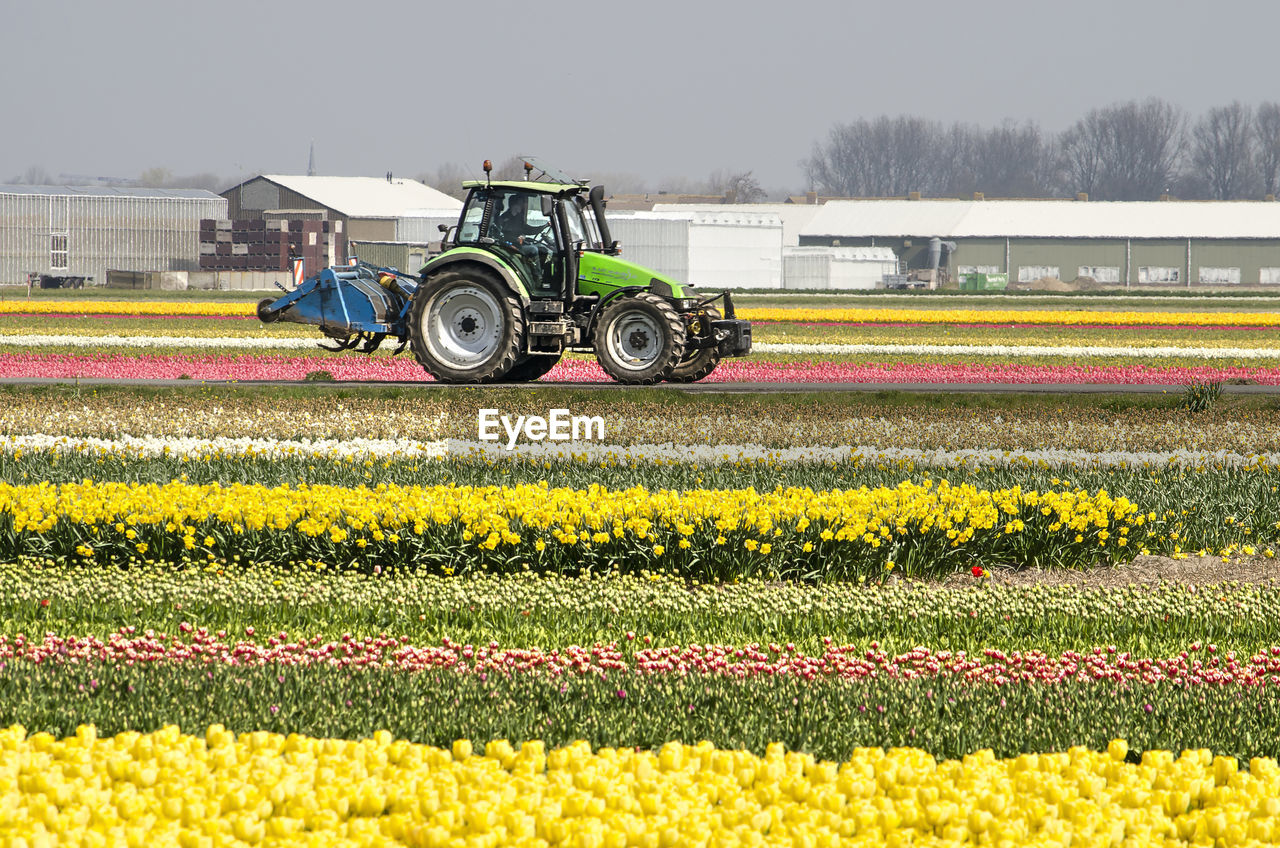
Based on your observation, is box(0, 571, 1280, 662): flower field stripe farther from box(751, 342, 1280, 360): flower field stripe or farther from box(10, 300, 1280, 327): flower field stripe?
box(10, 300, 1280, 327): flower field stripe

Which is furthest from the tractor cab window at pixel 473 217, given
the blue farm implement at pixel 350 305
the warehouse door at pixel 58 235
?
the warehouse door at pixel 58 235

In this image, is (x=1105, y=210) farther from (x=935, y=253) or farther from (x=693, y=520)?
(x=693, y=520)

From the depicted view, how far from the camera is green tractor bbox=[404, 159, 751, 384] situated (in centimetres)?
1489

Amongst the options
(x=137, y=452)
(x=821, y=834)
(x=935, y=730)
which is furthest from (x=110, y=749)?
(x=137, y=452)

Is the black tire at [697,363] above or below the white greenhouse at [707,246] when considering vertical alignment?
below

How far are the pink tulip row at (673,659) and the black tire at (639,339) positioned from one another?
8.20m

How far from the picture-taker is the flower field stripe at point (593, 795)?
3902 millimetres

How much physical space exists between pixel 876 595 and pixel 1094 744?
2.83m

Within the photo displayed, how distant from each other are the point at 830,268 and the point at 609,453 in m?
54.4

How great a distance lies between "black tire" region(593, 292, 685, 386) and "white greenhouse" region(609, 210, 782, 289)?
1578 inches

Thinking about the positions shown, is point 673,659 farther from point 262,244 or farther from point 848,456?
point 262,244

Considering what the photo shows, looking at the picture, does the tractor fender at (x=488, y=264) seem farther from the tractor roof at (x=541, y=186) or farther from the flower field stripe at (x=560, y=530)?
the flower field stripe at (x=560, y=530)

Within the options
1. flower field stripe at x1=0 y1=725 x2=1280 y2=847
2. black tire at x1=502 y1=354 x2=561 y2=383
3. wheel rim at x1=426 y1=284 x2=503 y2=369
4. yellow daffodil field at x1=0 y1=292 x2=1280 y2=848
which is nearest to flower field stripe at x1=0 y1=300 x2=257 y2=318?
black tire at x1=502 y1=354 x2=561 y2=383

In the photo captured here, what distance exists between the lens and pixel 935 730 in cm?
531
